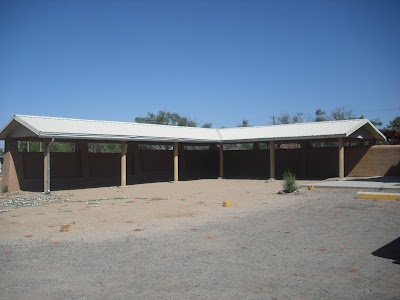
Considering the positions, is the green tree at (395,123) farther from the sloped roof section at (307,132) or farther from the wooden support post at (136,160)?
the wooden support post at (136,160)

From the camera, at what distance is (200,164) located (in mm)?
33156

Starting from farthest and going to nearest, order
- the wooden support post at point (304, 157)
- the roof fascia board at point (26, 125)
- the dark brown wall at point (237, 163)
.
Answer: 1. the wooden support post at point (304, 157)
2. the dark brown wall at point (237, 163)
3. the roof fascia board at point (26, 125)

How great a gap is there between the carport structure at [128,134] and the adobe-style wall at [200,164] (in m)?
0.34

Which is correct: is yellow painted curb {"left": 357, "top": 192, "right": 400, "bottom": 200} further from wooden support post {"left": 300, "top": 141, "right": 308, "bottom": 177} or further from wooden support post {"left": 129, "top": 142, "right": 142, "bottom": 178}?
wooden support post {"left": 129, "top": 142, "right": 142, "bottom": 178}

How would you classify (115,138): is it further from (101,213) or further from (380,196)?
(380,196)

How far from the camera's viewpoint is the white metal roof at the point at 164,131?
1936 cm

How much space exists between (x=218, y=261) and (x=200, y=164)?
1037 inches

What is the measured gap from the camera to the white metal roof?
19359mm

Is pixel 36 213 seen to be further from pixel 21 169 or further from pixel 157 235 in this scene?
pixel 21 169

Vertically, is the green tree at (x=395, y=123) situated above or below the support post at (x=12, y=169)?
above

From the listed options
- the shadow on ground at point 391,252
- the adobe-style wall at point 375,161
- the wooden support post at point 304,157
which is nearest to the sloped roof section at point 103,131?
the wooden support post at point 304,157

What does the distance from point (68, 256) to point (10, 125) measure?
1500 centimetres

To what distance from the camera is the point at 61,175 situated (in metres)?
23.8

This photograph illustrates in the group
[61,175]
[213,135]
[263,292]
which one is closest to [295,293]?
[263,292]
